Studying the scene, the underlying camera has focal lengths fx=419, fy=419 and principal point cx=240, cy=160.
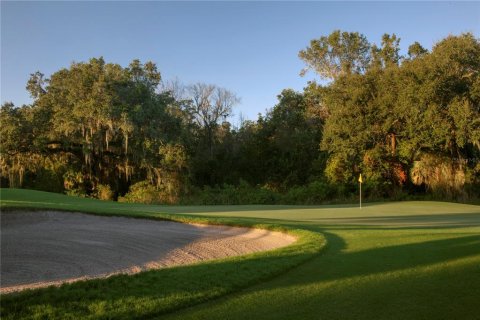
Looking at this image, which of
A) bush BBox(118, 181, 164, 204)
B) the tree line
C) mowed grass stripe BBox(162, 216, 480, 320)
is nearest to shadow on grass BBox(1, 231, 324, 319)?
mowed grass stripe BBox(162, 216, 480, 320)

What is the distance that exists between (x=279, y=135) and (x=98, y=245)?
97.5 feet

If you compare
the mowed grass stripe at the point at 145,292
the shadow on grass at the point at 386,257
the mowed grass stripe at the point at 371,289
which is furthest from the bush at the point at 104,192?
the mowed grass stripe at the point at 371,289

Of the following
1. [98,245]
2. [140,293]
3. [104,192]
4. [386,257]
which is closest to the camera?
[140,293]

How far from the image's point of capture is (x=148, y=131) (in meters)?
32.7

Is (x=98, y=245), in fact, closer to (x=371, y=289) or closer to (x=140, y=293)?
(x=140, y=293)

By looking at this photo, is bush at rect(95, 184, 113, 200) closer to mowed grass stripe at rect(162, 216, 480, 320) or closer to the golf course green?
the golf course green

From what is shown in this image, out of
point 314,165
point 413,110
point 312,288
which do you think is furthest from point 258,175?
point 312,288

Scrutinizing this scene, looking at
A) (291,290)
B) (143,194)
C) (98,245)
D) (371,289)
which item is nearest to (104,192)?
(143,194)

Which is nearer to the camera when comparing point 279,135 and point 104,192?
point 104,192

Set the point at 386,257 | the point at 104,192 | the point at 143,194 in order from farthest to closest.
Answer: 1. the point at 104,192
2. the point at 143,194
3. the point at 386,257

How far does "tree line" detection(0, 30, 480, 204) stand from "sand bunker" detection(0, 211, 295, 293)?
57.2ft

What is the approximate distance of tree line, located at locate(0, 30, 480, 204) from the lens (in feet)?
92.1

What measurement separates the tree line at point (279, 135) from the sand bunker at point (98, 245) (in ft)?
57.2

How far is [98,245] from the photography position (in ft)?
34.6
